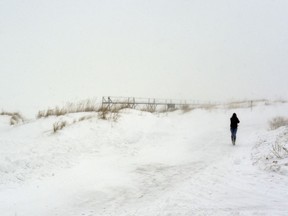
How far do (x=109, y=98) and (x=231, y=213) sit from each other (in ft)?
84.2

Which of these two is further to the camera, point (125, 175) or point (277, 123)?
point (277, 123)

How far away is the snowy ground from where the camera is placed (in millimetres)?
7469

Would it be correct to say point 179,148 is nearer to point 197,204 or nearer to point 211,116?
point 197,204

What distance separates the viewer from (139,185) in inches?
385

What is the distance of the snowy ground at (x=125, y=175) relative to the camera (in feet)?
24.5

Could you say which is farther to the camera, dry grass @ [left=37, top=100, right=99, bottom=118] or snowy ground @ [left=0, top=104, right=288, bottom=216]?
dry grass @ [left=37, top=100, right=99, bottom=118]

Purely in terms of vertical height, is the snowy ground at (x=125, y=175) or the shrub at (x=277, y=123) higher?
the shrub at (x=277, y=123)

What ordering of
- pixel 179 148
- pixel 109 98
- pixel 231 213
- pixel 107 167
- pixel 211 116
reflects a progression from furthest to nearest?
pixel 211 116 → pixel 109 98 → pixel 179 148 → pixel 107 167 → pixel 231 213

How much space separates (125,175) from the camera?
11.2 meters

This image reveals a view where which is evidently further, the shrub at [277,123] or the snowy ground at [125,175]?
the shrub at [277,123]

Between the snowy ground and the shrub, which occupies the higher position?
the shrub

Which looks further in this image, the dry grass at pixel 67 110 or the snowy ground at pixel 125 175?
the dry grass at pixel 67 110

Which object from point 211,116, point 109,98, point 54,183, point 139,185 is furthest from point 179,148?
point 211,116

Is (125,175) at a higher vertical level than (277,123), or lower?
lower
